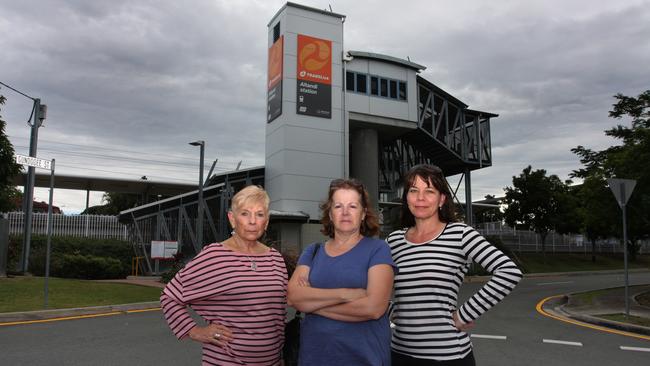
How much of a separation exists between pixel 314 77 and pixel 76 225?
1808 centimetres

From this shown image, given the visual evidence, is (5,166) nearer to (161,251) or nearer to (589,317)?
(161,251)

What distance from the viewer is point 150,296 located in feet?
49.3

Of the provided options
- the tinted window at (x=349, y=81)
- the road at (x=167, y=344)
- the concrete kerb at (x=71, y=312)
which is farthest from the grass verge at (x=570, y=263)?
the concrete kerb at (x=71, y=312)

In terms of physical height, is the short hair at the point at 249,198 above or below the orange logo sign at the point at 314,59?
below

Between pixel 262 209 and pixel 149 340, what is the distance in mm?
6285

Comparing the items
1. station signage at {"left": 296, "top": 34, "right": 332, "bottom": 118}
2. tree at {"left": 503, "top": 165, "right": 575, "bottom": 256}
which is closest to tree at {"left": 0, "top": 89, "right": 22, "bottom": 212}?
station signage at {"left": 296, "top": 34, "right": 332, "bottom": 118}

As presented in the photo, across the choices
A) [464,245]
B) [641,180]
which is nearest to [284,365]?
[464,245]

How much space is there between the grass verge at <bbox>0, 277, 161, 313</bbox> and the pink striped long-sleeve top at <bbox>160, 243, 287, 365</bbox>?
10152 mm

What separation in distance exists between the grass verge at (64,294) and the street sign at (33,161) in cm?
317

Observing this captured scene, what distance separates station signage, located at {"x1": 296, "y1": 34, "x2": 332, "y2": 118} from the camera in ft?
94.5

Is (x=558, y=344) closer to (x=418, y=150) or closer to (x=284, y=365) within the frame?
(x=284, y=365)

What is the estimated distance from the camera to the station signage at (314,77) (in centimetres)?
2881

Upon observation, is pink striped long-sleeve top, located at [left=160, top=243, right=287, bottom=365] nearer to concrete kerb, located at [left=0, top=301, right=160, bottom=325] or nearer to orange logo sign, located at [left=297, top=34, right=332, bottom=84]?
concrete kerb, located at [left=0, top=301, right=160, bottom=325]

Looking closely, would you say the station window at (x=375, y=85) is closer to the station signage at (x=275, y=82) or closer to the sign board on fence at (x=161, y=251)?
the station signage at (x=275, y=82)
